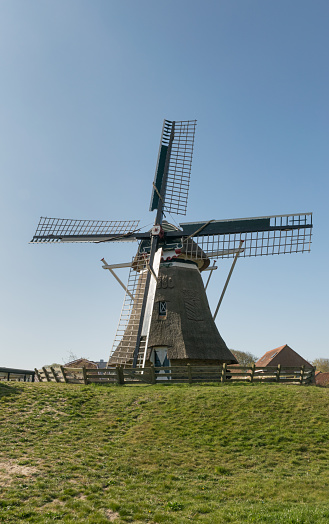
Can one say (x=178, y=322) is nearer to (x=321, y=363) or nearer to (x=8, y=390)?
(x=8, y=390)

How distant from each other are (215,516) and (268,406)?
8.21 m

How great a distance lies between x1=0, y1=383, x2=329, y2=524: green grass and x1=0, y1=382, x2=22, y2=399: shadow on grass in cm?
4

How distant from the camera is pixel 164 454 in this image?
1255 cm

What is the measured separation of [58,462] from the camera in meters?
11.5

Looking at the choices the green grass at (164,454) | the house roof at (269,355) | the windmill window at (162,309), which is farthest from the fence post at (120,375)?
the house roof at (269,355)

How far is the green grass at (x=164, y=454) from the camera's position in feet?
29.0

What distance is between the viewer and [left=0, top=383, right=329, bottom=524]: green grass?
8844 mm

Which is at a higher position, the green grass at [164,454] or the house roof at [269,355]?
the house roof at [269,355]

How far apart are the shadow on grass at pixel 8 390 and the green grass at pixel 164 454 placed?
1.7 inches

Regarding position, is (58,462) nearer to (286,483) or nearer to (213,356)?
(286,483)

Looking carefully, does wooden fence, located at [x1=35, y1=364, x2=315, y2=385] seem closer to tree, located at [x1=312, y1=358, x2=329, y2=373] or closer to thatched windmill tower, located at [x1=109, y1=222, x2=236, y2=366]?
thatched windmill tower, located at [x1=109, y1=222, x2=236, y2=366]

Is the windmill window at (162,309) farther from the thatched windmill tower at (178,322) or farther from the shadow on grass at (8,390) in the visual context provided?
the shadow on grass at (8,390)

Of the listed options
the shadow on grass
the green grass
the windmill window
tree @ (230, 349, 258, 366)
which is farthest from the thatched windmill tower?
tree @ (230, 349, 258, 366)

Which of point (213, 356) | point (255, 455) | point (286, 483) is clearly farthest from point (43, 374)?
point (286, 483)
